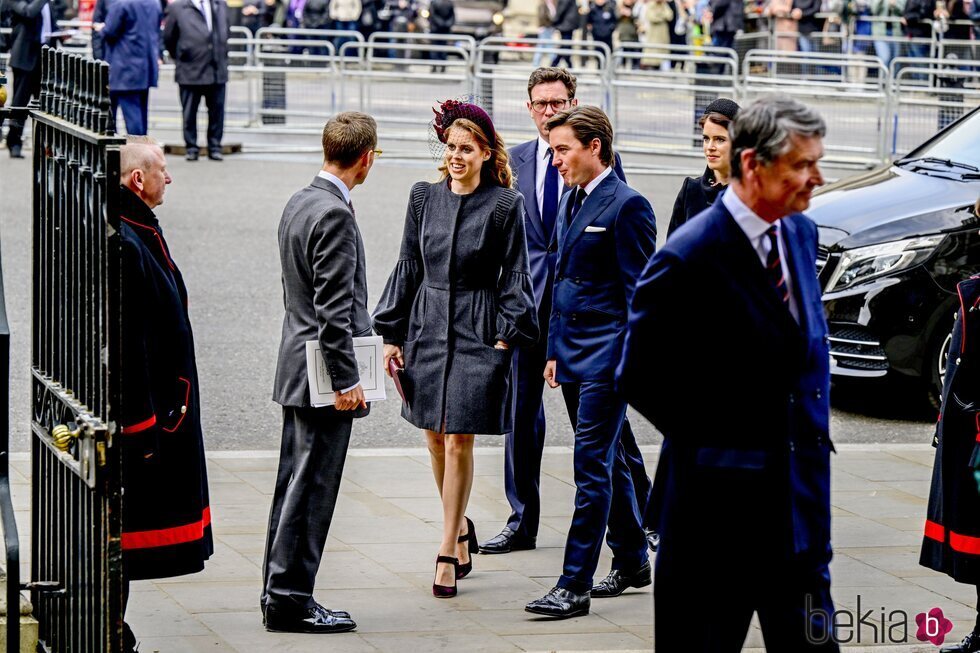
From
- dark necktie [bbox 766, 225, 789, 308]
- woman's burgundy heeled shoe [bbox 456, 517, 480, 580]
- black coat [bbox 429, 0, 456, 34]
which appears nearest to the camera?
dark necktie [bbox 766, 225, 789, 308]

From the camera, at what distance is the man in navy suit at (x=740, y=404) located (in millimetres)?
3645

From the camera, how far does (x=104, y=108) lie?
392 centimetres

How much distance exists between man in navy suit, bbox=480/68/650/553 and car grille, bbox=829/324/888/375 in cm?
282

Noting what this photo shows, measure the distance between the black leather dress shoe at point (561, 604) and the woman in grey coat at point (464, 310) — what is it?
40 cm

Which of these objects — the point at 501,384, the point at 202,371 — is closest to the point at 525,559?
the point at 501,384

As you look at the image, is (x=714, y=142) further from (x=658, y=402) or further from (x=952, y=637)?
(x=658, y=402)

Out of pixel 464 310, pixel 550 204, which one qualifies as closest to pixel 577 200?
pixel 464 310

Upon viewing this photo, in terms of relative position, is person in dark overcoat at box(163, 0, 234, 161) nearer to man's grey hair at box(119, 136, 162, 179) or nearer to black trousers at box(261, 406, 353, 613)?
black trousers at box(261, 406, 353, 613)

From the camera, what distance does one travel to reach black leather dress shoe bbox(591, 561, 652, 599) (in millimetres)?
6004


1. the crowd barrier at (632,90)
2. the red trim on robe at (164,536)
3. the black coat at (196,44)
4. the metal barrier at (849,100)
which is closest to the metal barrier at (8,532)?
the red trim on robe at (164,536)

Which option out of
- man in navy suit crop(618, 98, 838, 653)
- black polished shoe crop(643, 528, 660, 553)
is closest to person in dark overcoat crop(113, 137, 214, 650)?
man in navy suit crop(618, 98, 838, 653)

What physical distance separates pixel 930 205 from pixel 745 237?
6.02 metres

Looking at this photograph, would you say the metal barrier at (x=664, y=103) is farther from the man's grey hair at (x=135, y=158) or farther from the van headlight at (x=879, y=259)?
the man's grey hair at (x=135, y=158)

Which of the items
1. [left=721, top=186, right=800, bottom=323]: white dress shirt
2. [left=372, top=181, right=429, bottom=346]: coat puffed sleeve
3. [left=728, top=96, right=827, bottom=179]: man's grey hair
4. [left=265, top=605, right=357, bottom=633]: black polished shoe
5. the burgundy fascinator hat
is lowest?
[left=265, top=605, right=357, bottom=633]: black polished shoe
